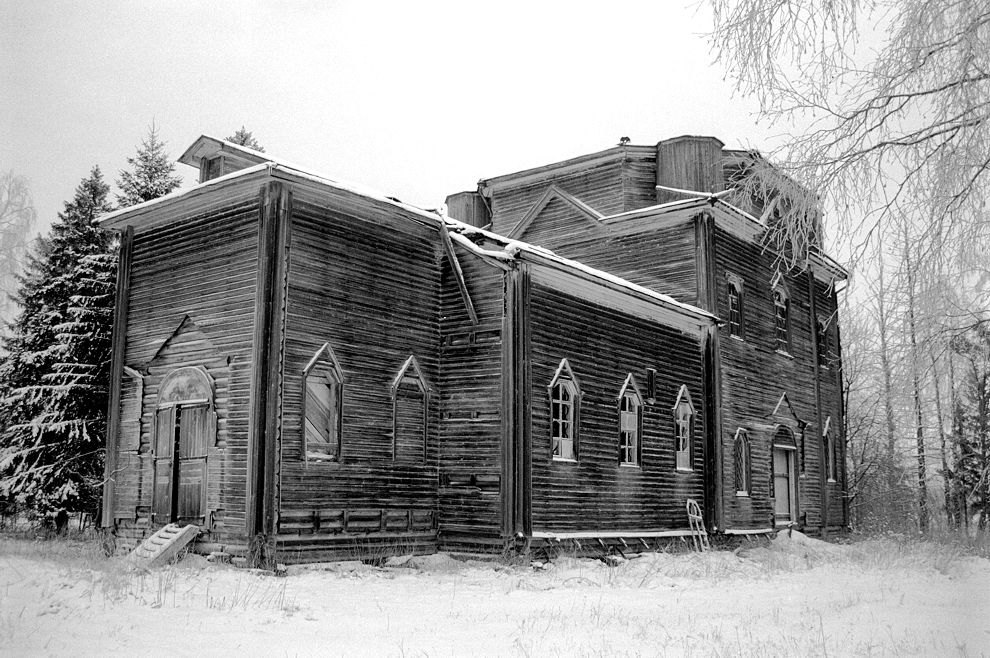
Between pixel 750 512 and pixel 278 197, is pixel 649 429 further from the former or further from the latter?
pixel 278 197

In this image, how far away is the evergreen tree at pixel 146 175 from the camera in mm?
22266

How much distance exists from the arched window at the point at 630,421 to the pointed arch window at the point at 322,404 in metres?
7.06

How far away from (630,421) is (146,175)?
13609 mm

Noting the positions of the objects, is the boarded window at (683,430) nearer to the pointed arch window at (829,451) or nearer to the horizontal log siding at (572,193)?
→ the horizontal log siding at (572,193)

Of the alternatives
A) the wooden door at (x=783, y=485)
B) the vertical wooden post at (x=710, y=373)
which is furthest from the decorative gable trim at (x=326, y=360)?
the wooden door at (x=783, y=485)

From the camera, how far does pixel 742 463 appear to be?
76.5 ft

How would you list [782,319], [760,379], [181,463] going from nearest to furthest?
[181,463], [760,379], [782,319]

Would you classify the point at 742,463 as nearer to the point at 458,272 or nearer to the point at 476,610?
the point at 458,272

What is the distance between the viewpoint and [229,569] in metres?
13.5

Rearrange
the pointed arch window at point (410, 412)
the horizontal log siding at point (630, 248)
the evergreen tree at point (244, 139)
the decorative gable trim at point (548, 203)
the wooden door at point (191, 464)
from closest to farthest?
1. the wooden door at point (191, 464)
2. the pointed arch window at point (410, 412)
3. the horizontal log siding at point (630, 248)
4. the decorative gable trim at point (548, 203)
5. the evergreen tree at point (244, 139)

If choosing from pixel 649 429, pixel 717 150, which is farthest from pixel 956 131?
pixel 717 150

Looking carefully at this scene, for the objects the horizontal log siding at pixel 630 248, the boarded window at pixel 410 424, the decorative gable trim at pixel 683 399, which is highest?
the horizontal log siding at pixel 630 248

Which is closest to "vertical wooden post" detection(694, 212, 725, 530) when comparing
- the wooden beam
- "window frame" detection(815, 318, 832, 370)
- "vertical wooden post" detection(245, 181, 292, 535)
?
"window frame" detection(815, 318, 832, 370)

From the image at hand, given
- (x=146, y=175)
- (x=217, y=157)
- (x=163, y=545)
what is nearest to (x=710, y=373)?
(x=217, y=157)
